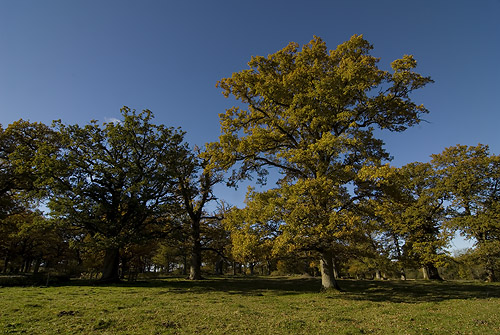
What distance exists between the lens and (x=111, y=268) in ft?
76.7

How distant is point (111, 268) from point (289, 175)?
1836cm

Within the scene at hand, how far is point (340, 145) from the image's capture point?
13.6 m

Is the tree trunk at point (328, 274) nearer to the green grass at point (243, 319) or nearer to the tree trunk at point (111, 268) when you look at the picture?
the green grass at point (243, 319)

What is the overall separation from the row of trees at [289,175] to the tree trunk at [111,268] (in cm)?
10

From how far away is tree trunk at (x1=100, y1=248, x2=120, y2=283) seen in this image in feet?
74.6

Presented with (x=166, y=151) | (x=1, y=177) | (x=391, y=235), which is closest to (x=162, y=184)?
(x=166, y=151)

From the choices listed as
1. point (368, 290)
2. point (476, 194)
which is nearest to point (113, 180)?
point (368, 290)

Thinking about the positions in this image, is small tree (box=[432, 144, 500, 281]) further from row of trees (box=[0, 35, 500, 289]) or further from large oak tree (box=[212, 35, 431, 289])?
large oak tree (box=[212, 35, 431, 289])

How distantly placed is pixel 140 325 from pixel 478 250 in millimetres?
31736

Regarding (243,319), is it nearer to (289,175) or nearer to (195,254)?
(289,175)

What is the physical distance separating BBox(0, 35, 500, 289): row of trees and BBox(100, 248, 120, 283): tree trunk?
10 centimetres

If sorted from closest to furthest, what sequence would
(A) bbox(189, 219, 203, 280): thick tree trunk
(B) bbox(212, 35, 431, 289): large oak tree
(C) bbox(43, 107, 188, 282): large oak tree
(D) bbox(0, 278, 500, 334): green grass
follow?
(D) bbox(0, 278, 500, 334): green grass → (B) bbox(212, 35, 431, 289): large oak tree → (C) bbox(43, 107, 188, 282): large oak tree → (A) bbox(189, 219, 203, 280): thick tree trunk

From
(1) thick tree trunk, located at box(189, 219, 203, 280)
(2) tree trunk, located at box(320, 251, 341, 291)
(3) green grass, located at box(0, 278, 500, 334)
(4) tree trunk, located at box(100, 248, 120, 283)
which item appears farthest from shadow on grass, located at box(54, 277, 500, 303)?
(1) thick tree trunk, located at box(189, 219, 203, 280)

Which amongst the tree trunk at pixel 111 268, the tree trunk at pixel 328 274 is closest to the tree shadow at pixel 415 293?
the tree trunk at pixel 328 274
